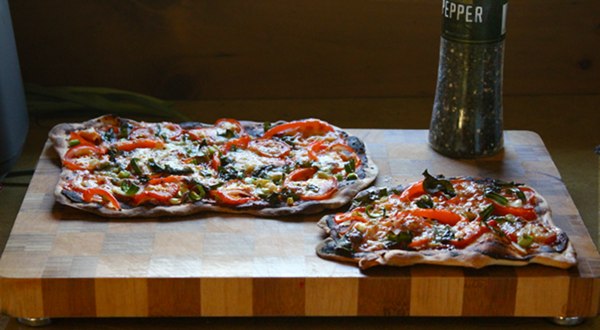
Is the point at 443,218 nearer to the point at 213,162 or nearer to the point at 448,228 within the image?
the point at 448,228

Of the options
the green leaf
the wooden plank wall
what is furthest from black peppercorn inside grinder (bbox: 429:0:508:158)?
the green leaf

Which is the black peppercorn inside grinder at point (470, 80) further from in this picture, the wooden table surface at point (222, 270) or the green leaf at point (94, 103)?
the green leaf at point (94, 103)

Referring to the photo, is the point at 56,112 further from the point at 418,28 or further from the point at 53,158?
the point at 418,28

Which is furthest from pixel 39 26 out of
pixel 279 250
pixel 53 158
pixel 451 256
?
pixel 451 256

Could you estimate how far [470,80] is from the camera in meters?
3.88

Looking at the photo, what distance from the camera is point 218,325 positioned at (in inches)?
128

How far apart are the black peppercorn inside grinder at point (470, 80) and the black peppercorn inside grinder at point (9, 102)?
1666mm

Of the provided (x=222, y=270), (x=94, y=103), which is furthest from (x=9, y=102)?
(x=222, y=270)

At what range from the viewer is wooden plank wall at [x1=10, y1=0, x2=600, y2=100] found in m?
5.02

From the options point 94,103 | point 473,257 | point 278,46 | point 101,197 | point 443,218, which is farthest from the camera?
point 278,46

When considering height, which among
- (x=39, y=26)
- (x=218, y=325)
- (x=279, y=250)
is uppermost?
(x=39, y=26)

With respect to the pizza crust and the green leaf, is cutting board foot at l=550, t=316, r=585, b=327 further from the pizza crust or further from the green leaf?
the green leaf

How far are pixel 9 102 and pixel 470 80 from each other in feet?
5.95

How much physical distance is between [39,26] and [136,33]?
1.52ft
